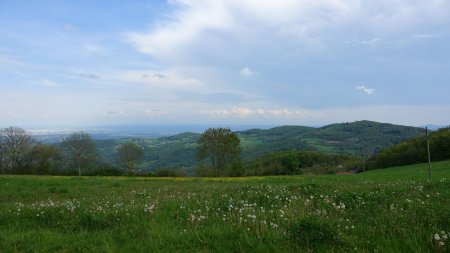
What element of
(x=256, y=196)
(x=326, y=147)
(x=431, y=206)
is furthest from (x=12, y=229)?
(x=326, y=147)

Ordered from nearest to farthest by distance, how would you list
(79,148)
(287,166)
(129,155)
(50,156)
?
(50,156) < (79,148) < (129,155) < (287,166)

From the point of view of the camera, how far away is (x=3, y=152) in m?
76.3

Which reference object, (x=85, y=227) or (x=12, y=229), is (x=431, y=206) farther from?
(x=12, y=229)

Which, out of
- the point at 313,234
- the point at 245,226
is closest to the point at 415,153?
the point at 245,226

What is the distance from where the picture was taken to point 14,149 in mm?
77000

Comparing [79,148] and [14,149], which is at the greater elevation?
[14,149]

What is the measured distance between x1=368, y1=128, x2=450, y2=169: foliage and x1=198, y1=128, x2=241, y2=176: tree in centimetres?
4171

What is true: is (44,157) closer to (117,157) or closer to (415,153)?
(117,157)

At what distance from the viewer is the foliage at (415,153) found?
264ft

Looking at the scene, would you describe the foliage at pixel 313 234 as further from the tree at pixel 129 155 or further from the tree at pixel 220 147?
the tree at pixel 129 155

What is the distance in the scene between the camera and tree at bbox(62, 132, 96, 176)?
8012 cm

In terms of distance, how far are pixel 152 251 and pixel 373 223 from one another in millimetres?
3838

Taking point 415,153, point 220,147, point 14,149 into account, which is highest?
point 14,149

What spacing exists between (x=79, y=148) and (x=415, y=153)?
78.6 metres
